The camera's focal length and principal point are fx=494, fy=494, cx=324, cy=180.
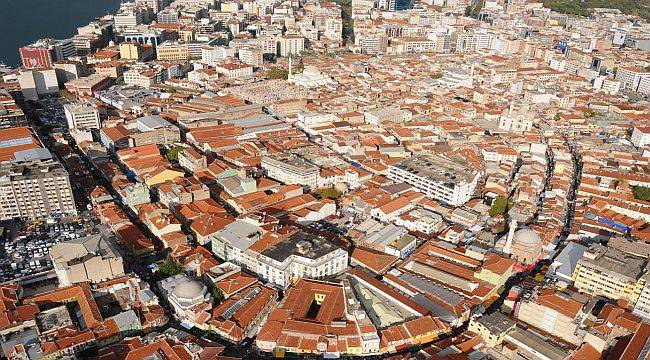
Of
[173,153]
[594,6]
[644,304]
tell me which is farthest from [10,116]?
[594,6]

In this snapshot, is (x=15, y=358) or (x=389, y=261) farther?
(x=389, y=261)

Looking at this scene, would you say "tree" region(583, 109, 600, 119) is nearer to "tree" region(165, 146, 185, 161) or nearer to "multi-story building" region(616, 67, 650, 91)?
"multi-story building" region(616, 67, 650, 91)

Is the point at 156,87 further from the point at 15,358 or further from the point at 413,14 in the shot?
the point at 413,14

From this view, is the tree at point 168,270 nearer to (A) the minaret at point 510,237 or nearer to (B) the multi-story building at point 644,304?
(A) the minaret at point 510,237

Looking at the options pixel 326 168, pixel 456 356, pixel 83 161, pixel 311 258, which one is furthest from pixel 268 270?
pixel 83 161

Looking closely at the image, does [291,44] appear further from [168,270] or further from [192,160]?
[168,270]

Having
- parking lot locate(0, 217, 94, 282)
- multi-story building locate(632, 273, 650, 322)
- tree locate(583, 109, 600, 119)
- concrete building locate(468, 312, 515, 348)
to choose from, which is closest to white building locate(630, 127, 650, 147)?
tree locate(583, 109, 600, 119)
